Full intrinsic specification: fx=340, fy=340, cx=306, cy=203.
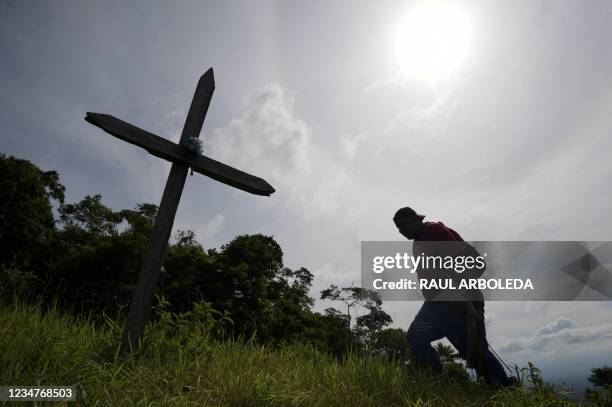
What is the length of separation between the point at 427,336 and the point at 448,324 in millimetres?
261

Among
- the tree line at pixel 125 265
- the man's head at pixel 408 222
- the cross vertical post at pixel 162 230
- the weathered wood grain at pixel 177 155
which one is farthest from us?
the tree line at pixel 125 265

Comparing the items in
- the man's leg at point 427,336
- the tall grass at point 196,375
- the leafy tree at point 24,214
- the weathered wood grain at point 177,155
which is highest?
the leafy tree at point 24,214

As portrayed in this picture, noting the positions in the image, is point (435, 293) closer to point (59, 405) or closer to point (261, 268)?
point (59, 405)

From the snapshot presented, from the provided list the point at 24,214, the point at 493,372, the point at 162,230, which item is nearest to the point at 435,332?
the point at 493,372

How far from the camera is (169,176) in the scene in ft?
12.5

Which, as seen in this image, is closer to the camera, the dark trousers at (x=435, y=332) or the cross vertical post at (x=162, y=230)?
the cross vertical post at (x=162, y=230)

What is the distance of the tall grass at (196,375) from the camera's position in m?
2.39

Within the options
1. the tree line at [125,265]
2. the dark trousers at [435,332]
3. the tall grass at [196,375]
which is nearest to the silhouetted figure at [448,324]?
the dark trousers at [435,332]

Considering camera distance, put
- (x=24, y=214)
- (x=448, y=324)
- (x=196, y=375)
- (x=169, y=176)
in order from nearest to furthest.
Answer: (x=196, y=375) < (x=448, y=324) < (x=169, y=176) < (x=24, y=214)

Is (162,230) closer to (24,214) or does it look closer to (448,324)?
(448,324)

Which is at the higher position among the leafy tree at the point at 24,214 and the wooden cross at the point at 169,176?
the leafy tree at the point at 24,214

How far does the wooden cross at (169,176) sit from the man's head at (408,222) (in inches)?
64.2

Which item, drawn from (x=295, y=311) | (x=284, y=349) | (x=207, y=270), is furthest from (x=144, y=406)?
(x=295, y=311)

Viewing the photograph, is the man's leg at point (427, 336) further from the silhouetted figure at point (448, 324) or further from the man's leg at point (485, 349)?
the man's leg at point (485, 349)
